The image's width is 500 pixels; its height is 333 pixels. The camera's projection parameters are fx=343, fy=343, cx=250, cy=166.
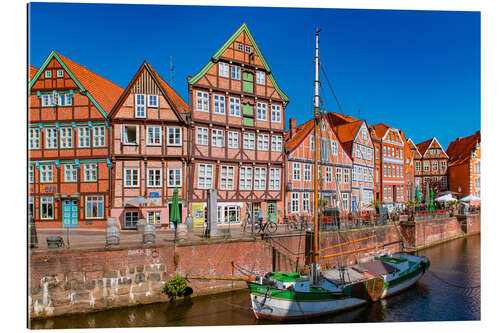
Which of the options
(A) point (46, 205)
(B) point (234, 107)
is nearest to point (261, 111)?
(B) point (234, 107)

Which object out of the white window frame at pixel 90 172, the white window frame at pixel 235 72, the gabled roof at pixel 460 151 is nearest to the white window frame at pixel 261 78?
the white window frame at pixel 235 72

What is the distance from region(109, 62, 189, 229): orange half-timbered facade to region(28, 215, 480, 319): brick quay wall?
4646 millimetres

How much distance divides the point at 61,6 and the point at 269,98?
11746 millimetres

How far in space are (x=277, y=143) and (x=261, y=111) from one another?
215 centimetres

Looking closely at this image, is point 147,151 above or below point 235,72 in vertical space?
below

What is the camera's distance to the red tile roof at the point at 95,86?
17.4m

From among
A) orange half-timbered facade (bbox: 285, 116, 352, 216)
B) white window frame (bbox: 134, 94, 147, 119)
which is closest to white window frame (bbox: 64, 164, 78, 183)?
white window frame (bbox: 134, 94, 147, 119)

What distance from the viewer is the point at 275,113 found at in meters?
20.1

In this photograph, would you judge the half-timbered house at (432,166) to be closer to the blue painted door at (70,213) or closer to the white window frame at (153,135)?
the white window frame at (153,135)

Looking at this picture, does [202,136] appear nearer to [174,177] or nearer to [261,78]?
[174,177]

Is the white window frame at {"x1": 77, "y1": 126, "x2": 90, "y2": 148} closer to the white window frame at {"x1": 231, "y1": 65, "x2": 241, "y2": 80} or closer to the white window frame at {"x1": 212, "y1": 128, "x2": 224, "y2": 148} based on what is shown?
the white window frame at {"x1": 212, "y1": 128, "x2": 224, "y2": 148}

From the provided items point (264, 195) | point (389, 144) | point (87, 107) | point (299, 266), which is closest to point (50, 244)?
point (87, 107)

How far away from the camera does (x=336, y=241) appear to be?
17766 millimetres

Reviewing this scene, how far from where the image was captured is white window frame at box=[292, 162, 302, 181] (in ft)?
72.8
